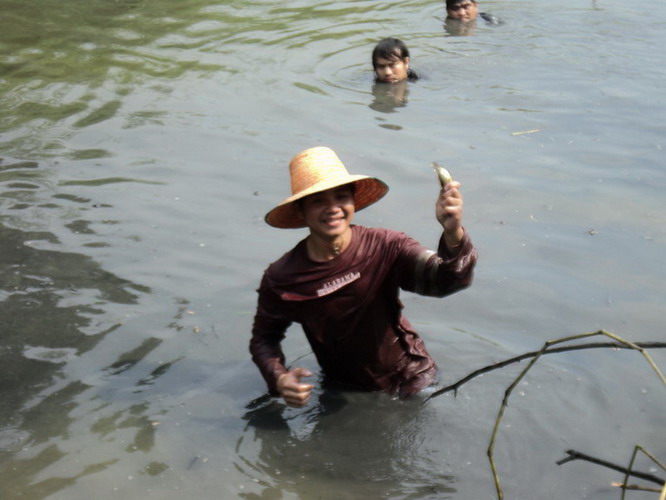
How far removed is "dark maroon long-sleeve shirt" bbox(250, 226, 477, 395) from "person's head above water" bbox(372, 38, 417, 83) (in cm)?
646

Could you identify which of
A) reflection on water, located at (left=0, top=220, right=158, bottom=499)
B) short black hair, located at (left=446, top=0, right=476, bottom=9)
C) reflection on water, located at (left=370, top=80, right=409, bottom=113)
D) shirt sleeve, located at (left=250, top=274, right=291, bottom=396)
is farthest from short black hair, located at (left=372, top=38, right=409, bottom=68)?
shirt sleeve, located at (left=250, top=274, right=291, bottom=396)

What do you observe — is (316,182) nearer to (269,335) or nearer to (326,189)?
(326,189)

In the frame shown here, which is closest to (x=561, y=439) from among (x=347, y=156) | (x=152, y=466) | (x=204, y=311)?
(x=152, y=466)

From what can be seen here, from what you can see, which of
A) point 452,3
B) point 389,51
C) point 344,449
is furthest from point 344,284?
point 452,3

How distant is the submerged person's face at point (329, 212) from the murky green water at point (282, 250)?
95 cm

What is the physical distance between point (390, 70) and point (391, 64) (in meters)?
0.08

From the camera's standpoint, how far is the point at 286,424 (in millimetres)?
5012

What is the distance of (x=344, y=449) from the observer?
187 inches

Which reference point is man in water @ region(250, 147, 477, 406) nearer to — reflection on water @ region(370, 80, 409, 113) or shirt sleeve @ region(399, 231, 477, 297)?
shirt sleeve @ region(399, 231, 477, 297)

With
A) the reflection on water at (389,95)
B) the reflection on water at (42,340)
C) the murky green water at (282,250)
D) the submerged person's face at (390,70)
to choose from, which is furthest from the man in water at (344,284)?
the submerged person's face at (390,70)

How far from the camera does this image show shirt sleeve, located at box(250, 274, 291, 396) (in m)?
4.69

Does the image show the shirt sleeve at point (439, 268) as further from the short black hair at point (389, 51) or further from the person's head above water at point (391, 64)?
the short black hair at point (389, 51)

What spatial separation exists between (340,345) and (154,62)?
24.1ft

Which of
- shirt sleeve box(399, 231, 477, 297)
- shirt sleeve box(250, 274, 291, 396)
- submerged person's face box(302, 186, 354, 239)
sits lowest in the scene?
shirt sleeve box(250, 274, 291, 396)
